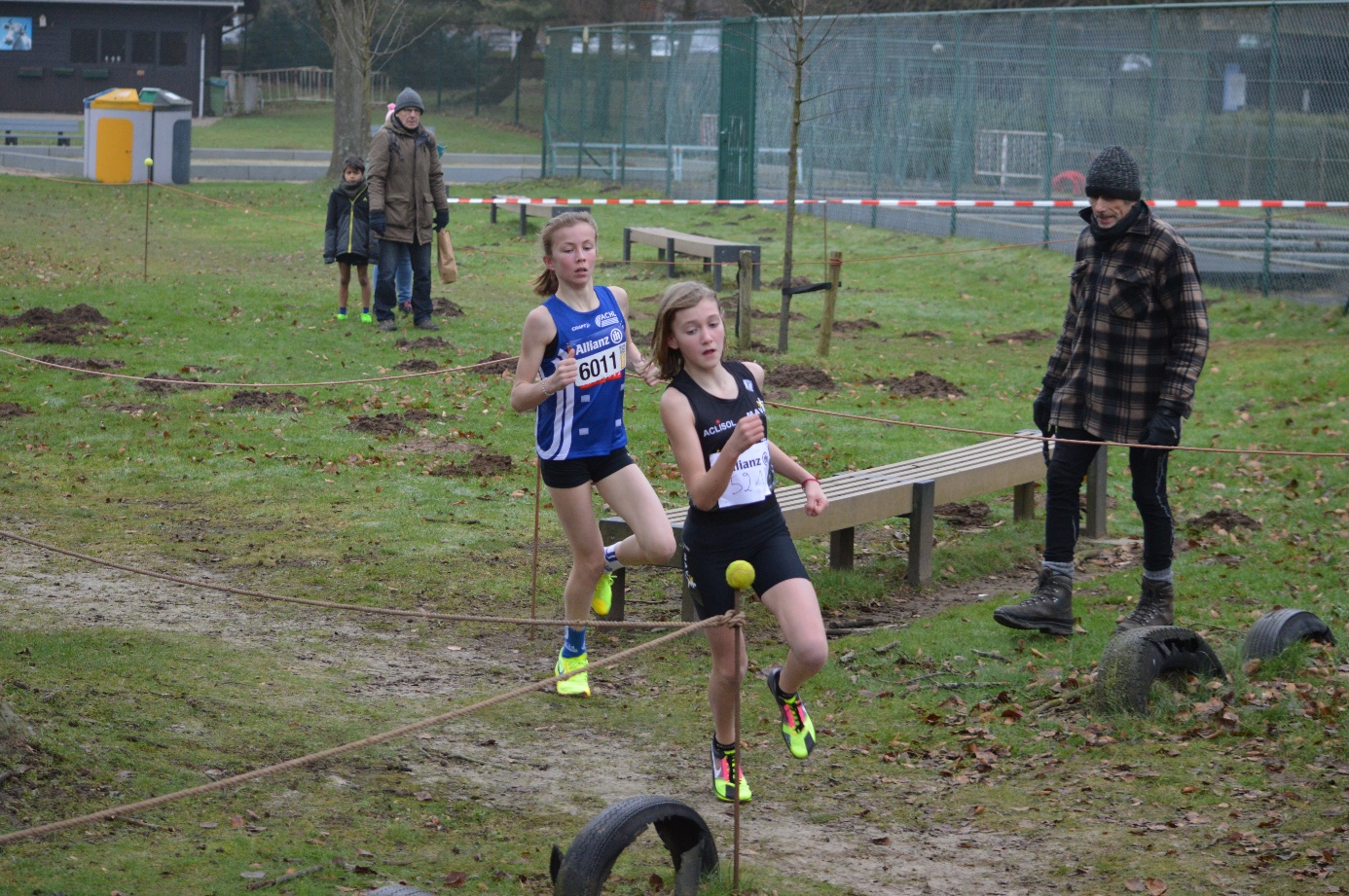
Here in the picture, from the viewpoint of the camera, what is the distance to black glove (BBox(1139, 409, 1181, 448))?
6.04m

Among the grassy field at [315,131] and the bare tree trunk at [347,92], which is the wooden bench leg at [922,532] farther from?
the grassy field at [315,131]

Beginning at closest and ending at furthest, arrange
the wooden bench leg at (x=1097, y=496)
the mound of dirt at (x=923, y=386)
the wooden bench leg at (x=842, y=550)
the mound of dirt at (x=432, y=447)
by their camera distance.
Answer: the wooden bench leg at (x=842, y=550)
the wooden bench leg at (x=1097, y=496)
the mound of dirt at (x=432, y=447)
the mound of dirt at (x=923, y=386)

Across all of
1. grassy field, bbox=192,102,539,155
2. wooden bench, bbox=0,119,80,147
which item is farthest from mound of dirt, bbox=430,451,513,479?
grassy field, bbox=192,102,539,155

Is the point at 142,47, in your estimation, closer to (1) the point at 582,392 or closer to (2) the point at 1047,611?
(1) the point at 582,392

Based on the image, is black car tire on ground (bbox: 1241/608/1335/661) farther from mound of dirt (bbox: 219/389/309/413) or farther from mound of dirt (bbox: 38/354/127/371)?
mound of dirt (bbox: 38/354/127/371)

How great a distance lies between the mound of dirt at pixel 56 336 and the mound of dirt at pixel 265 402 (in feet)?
8.02

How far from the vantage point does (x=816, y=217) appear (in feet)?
82.8

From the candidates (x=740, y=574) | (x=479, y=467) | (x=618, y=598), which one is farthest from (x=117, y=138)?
(x=740, y=574)

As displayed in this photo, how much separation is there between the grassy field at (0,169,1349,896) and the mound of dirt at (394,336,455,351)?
115 mm

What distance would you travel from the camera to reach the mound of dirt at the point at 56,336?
12.7 meters

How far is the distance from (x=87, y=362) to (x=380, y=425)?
309 cm

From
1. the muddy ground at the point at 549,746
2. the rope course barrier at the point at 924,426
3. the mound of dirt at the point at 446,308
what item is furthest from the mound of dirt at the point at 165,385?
the mound of dirt at the point at 446,308

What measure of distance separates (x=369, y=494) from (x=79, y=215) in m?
17.3

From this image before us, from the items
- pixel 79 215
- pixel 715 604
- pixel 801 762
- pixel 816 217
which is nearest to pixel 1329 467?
pixel 801 762
